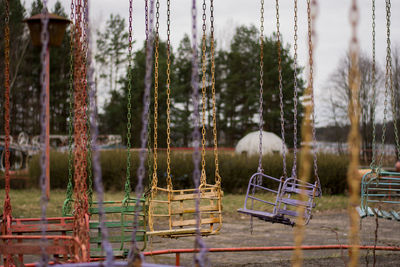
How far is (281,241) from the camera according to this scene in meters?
7.30

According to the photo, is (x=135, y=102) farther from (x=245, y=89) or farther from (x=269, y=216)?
(x=269, y=216)

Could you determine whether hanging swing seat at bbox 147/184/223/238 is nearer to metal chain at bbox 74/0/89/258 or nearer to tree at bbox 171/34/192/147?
metal chain at bbox 74/0/89/258

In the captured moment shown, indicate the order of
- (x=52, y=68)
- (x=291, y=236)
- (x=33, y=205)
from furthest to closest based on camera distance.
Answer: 1. (x=52, y=68)
2. (x=33, y=205)
3. (x=291, y=236)

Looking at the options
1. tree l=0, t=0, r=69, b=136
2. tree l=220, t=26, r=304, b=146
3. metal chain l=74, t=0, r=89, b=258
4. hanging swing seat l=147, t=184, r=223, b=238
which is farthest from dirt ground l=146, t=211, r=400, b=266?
A: tree l=0, t=0, r=69, b=136

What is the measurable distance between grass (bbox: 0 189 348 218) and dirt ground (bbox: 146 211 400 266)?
872mm

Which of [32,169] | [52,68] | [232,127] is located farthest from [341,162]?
[52,68]

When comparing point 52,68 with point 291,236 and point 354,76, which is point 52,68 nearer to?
point 291,236

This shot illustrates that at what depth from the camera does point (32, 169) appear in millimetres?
14664

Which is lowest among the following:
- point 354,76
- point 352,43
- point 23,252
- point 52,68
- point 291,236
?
point 291,236

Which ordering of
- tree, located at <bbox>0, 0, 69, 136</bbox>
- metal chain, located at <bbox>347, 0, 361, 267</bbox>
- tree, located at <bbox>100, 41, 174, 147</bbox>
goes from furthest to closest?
tree, located at <bbox>0, 0, 69, 136</bbox>
tree, located at <bbox>100, 41, 174, 147</bbox>
metal chain, located at <bbox>347, 0, 361, 267</bbox>

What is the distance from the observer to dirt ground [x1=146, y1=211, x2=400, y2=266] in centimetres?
571

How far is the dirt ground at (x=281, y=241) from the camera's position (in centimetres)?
571

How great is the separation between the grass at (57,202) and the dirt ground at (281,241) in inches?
34.3

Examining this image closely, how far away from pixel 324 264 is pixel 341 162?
9.32 m
